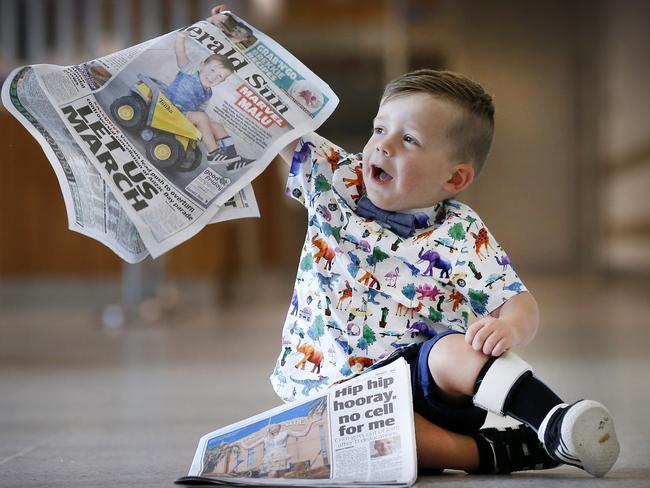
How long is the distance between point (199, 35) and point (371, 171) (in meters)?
0.27

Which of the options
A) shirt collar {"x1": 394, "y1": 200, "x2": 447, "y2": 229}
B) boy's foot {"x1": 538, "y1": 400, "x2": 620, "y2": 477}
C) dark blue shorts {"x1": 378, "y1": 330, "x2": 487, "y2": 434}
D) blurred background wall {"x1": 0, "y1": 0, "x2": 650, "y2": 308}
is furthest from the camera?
blurred background wall {"x1": 0, "y1": 0, "x2": 650, "y2": 308}

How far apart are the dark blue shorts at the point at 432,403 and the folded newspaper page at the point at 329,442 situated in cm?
5

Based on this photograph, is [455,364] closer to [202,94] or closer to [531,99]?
[202,94]

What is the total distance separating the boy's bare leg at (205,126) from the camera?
3.47 feet

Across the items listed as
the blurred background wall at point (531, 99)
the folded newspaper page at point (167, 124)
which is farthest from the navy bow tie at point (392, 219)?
the blurred background wall at point (531, 99)

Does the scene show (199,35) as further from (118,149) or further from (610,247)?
(610,247)

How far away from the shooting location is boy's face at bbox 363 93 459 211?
1035 mm

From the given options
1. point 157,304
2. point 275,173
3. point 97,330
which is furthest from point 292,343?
point 275,173

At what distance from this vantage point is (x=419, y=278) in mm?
1022

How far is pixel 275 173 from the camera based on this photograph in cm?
607

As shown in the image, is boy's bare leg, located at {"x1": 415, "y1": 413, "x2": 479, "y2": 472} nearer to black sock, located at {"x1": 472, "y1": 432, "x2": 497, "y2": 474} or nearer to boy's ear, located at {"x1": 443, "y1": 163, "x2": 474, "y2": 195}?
black sock, located at {"x1": 472, "y1": 432, "x2": 497, "y2": 474}

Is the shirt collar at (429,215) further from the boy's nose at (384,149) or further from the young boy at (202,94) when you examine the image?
the young boy at (202,94)

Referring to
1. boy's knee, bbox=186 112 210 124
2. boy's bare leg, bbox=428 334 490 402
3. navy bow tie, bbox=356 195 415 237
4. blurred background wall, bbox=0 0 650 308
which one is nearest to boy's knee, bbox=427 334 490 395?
boy's bare leg, bbox=428 334 490 402

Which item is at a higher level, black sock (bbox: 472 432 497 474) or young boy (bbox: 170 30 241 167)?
young boy (bbox: 170 30 241 167)
